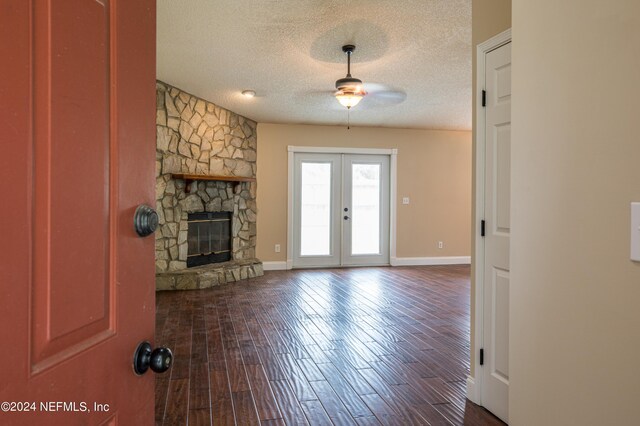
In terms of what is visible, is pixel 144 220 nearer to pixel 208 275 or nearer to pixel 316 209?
pixel 208 275

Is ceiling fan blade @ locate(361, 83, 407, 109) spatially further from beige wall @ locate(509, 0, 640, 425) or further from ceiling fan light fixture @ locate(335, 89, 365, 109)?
beige wall @ locate(509, 0, 640, 425)

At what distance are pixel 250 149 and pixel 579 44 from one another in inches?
257

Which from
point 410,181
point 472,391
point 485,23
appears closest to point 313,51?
point 485,23

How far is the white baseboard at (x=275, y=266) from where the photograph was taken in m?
7.41

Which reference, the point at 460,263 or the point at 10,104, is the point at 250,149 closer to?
the point at 460,263

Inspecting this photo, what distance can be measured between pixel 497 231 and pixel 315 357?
1697mm

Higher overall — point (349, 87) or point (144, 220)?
point (349, 87)

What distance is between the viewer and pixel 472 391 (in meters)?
2.49

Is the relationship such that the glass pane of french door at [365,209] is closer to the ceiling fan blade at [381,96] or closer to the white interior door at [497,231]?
the ceiling fan blade at [381,96]

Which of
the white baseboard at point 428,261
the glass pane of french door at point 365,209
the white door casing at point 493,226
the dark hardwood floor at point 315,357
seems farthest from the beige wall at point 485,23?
the white baseboard at point 428,261

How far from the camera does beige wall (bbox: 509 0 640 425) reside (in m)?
0.82

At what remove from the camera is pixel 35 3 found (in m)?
0.58

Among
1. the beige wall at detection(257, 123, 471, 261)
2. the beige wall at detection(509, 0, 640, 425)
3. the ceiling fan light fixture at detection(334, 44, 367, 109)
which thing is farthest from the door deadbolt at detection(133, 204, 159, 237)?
the beige wall at detection(257, 123, 471, 261)

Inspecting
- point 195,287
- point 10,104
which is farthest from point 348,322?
point 10,104
